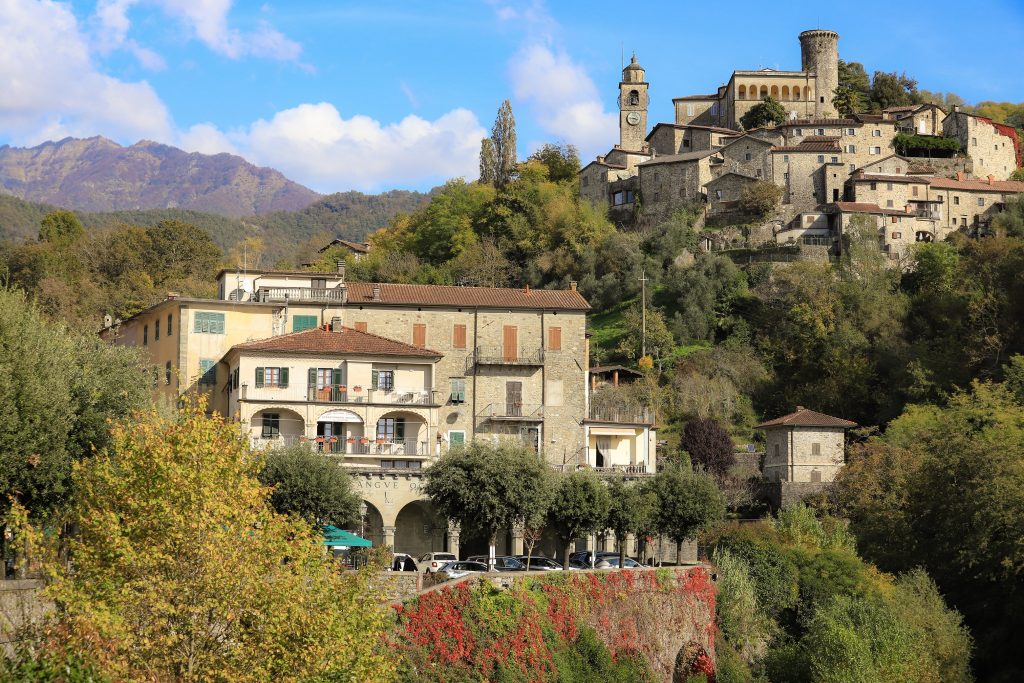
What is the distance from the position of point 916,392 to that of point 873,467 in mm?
13414

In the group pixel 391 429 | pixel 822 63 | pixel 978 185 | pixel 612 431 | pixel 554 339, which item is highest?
pixel 822 63

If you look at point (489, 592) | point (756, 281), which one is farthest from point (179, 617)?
point (756, 281)

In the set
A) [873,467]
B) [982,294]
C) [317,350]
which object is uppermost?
[982,294]

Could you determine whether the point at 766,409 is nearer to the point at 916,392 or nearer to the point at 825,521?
the point at 916,392

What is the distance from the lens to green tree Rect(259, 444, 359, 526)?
45969mm

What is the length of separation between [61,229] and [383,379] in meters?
53.0

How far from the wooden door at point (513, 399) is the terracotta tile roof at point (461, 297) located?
3518 mm

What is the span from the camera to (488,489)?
1892 inches

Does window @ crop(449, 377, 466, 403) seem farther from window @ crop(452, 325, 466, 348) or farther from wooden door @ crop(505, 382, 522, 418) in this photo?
wooden door @ crop(505, 382, 522, 418)

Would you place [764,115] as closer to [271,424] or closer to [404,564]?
[271,424]

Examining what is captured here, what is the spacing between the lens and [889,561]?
56969mm

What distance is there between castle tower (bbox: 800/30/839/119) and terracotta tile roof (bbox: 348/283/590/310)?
6086 cm

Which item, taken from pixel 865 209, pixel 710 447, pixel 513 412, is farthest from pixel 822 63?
pixel 513 412

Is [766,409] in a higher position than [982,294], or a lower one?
lower
